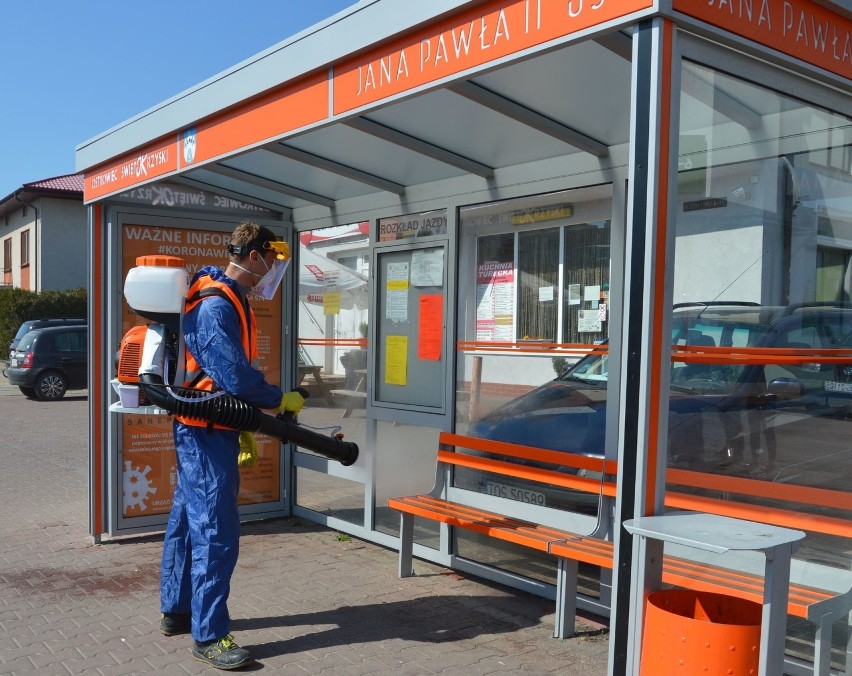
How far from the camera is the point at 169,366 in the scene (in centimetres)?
429

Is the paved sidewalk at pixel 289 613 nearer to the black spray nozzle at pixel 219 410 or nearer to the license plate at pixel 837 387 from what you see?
the black spray nozzle at pixel 219 410

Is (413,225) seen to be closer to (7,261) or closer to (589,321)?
(589,321)

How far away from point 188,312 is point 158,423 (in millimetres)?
2649

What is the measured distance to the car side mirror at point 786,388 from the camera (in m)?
3.92

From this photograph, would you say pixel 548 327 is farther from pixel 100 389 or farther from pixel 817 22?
pixel 100 389

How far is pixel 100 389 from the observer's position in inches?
256

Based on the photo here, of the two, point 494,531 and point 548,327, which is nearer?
point 494,531

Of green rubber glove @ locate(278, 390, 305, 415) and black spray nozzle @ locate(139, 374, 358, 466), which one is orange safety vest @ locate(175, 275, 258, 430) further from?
green rubber glove @ locate(278, 390, 305, 415)

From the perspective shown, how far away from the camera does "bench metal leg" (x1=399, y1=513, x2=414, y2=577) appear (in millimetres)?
5504

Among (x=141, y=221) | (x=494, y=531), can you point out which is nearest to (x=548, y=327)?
(x=494, y=531)

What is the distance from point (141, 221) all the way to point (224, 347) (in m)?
2.89

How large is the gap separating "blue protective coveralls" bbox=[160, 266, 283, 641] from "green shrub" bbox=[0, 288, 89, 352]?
24.3 meters

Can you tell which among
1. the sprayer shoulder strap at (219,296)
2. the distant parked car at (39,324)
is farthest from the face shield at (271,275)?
the distant parked car at (39,324)

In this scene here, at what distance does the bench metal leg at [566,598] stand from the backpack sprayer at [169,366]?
1.40 m
